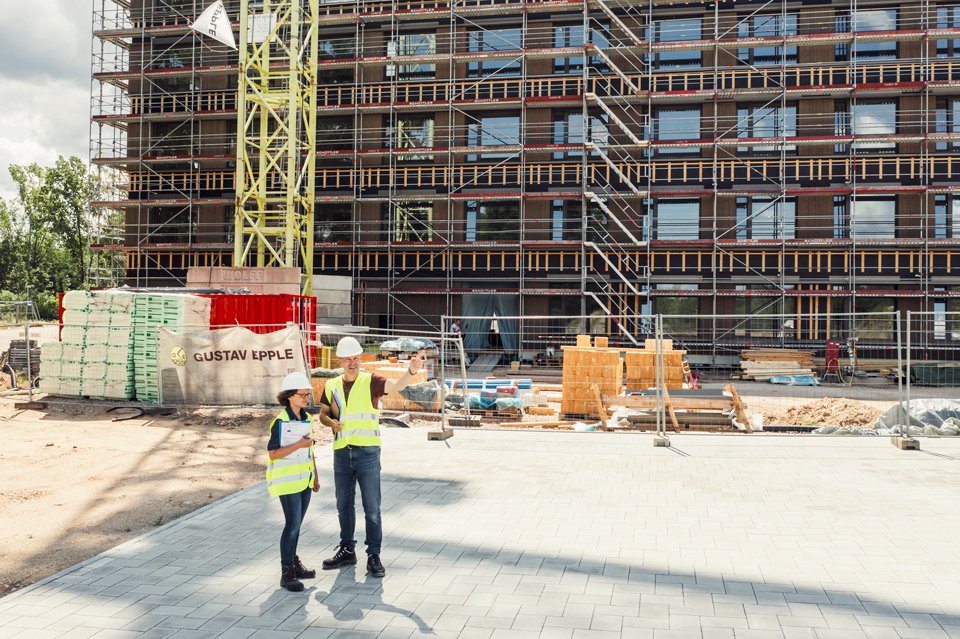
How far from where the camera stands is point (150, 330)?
15.3 m

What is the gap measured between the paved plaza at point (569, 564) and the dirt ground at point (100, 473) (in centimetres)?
65

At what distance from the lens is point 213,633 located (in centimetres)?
469

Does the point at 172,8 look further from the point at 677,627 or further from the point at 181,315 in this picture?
the point at 677,627

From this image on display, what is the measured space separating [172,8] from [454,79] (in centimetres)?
1412

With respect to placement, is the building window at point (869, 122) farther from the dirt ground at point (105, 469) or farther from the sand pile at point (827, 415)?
the dirt ground at point (105, 469)

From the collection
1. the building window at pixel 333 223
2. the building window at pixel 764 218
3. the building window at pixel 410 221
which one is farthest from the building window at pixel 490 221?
the building window at pixel 764 218

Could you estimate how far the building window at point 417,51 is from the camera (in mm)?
33625

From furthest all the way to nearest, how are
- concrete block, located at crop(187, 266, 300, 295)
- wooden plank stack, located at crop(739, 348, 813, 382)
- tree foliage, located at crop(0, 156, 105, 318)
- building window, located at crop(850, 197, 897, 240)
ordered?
tree foliage, located at crop(0, 156, 105, 318), building window, located at crop(850, 197, 897, 240), concrete block, located at crop(187, 266, 300, 295), wooden plank stack, located at crop(739, 348, 813, 382)

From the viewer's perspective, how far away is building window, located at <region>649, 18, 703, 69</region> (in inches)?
1259

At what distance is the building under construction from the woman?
25031 millimetres

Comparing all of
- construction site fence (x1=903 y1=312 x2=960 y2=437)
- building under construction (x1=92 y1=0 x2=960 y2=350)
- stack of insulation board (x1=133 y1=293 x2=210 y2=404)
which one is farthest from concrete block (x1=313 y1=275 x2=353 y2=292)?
construction site fence (x1=903 y1=312 x2=960 y2=437)

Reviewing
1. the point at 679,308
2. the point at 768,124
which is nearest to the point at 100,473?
the point at 679,308

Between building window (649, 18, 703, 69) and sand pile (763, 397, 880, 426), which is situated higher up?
building window (649, 18, 703, 69)

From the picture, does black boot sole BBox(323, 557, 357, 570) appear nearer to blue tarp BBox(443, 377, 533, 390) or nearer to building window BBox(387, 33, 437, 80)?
blue tarp BBox(443, 377, 533, 390)
